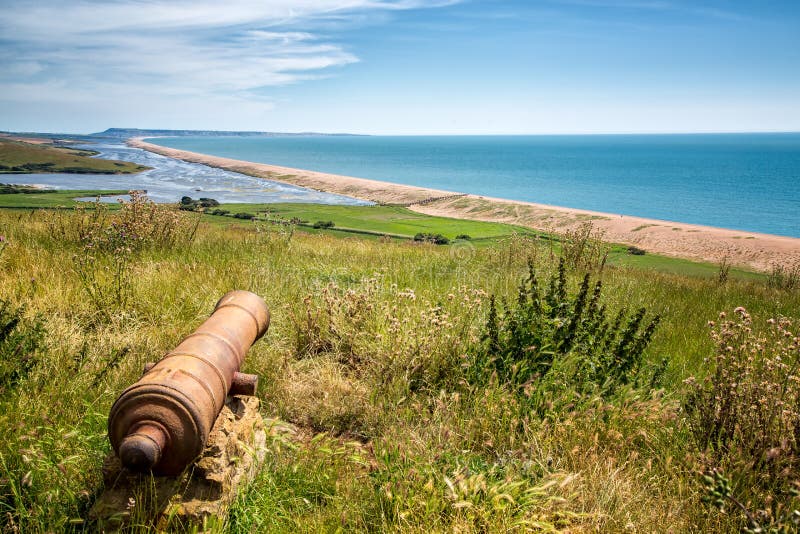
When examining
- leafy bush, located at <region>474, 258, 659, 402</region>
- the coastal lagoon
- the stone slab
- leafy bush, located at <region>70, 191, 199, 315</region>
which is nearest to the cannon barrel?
the stone slab

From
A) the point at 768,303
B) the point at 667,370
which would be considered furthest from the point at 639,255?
the point at 667,370

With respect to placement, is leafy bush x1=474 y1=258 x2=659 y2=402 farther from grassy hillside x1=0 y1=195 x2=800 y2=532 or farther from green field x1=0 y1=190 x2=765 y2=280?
green field x1=0 y1=190 x2=765 y2=280

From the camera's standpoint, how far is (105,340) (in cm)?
498

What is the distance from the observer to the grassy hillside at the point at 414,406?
9.31 ft

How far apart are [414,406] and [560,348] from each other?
1594 mm

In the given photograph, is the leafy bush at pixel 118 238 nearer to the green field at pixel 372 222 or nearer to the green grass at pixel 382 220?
the green field at pixel 372 222

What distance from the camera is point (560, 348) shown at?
4.60 metres

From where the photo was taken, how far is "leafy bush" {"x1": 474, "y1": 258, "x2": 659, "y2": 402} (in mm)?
4334

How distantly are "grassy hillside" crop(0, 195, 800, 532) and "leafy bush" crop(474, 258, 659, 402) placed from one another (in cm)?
2

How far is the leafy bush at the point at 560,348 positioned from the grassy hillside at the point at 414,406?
0.02 meters

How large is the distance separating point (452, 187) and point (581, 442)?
87737 millimetres

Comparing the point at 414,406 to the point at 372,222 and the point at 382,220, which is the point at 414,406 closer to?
the point at 372,222

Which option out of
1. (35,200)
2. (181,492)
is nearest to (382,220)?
(35,200)

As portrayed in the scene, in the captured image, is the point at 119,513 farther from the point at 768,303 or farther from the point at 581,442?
the point at 768,303
